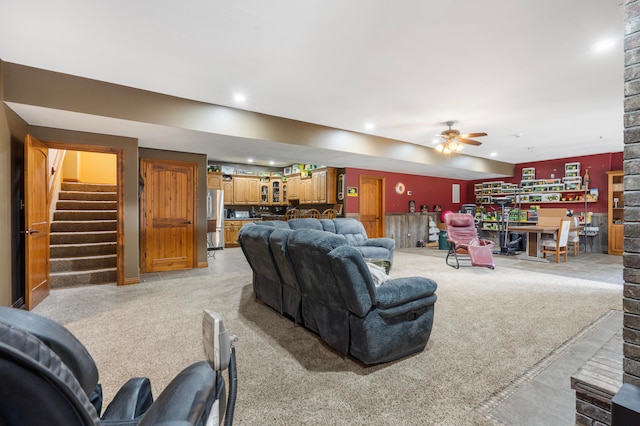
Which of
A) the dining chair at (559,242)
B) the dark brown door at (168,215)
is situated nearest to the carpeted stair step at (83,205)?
A: the dark brown door at (168,215)

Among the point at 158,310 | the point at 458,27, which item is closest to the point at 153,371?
the point at 158,310

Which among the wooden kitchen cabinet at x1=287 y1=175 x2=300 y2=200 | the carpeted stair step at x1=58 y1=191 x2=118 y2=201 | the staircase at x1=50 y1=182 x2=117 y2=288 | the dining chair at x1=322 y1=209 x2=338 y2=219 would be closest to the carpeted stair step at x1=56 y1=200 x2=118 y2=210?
the staircase at x1=50 y1=182 x2=117 y2=288

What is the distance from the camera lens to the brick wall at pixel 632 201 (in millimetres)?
1204

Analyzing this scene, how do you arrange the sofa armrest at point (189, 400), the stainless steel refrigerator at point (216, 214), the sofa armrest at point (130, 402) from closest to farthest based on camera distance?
the sofa armrest at point (189, 400) → the sofa armrest at point (130, 402) → the stainless steel refrigerator at point (216, 214)

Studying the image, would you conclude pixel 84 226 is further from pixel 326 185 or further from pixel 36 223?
pixel 326 185

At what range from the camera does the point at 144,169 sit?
5.22m

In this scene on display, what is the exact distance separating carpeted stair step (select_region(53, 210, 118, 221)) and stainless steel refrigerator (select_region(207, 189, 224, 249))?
2.27m

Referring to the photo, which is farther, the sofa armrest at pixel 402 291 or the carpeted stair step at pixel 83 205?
the carpeted stair step at pixel 83 205

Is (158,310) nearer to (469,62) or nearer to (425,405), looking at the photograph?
(425,405)

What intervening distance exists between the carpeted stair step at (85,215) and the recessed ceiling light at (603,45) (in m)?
6.88

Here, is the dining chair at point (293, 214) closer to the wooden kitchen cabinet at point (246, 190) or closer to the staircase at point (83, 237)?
the wooden kitchen cabinet at point (246, 190)

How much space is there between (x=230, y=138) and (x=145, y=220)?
90.2 inches

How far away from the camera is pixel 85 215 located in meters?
5.59

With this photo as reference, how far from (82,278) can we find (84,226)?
132 centimetres
